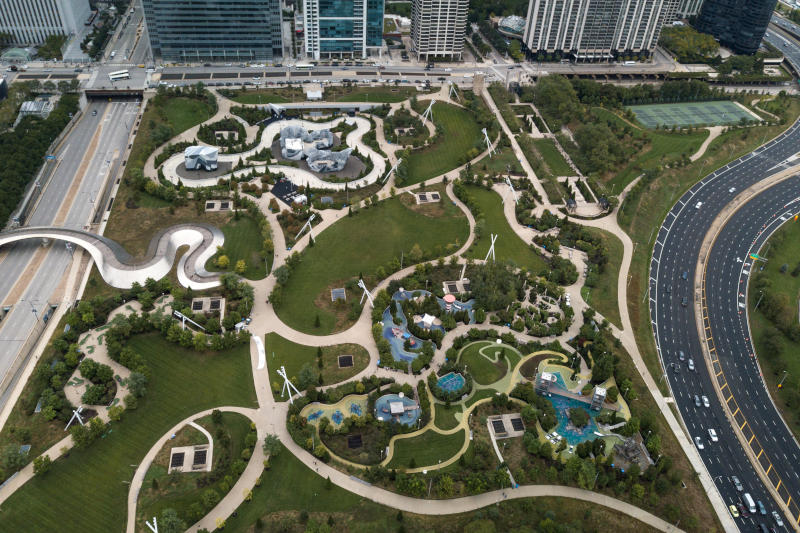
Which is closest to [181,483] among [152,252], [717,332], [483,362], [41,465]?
[41,465]

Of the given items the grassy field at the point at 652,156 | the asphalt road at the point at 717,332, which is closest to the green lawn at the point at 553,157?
the grassy field at the point at 652,156

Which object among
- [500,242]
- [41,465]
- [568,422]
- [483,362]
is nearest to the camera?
[41,465]

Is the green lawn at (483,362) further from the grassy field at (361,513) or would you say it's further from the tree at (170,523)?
the tree at (170,523)

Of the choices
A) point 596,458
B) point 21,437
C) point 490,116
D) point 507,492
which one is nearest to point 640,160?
point 490,116

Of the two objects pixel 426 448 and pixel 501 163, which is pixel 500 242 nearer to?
pixel 501 163

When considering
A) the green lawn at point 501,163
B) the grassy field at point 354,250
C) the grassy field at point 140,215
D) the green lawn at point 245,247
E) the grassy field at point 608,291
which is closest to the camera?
the grassy field at point 354,250
